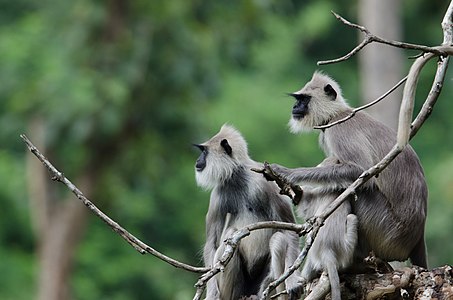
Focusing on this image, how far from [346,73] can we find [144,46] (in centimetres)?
698

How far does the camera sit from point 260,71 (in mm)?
20016

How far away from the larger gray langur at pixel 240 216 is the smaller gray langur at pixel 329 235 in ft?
0.75

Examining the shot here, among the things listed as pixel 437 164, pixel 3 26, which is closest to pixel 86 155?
pixel 3 26

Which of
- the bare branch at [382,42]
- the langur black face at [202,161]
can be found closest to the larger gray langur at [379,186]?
the langur black face at [202,161]

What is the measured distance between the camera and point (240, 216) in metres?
5.90

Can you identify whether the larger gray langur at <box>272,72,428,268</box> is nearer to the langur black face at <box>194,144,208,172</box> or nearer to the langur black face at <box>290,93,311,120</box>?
the langur black face at <box>290,93,311,120</box>

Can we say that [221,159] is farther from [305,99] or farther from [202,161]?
[305,99]

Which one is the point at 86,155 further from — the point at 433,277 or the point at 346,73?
the point at 433,277

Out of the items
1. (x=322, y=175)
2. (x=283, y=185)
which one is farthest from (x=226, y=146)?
(x=283, y=185)

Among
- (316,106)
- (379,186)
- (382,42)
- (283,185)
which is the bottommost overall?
(382,42)

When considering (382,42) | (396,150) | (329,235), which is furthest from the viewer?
(329,235)

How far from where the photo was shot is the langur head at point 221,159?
5984mm

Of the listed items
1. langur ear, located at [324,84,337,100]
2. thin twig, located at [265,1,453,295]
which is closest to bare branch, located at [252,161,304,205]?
thin twig, located at [265,1,453,295]

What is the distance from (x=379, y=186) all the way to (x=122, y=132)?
9.94 metres
